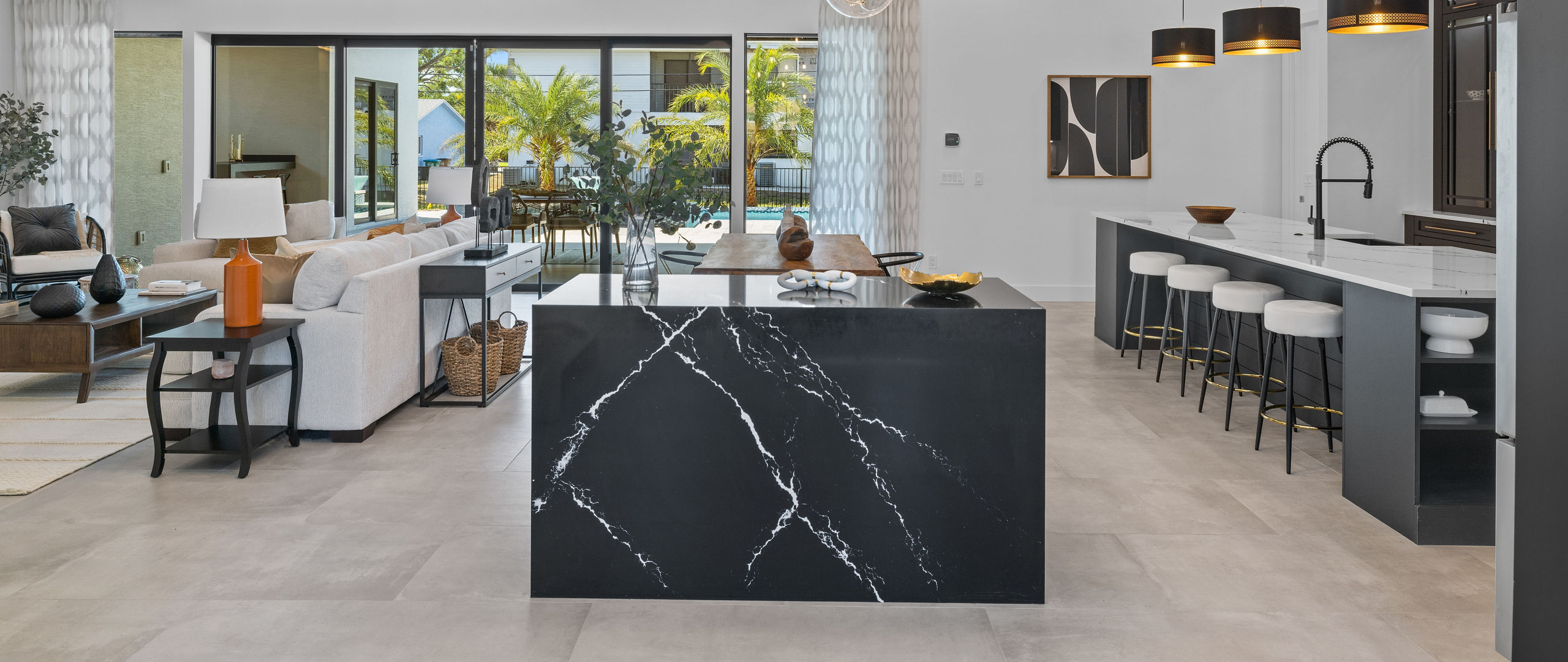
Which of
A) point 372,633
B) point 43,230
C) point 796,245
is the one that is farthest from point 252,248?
point 372,633

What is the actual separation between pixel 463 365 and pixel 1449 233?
6.55 metres

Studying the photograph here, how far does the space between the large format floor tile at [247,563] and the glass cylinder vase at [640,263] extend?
3.37 feet

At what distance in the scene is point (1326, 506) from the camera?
3818mm

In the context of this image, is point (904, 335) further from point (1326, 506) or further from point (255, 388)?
point (255, 388)

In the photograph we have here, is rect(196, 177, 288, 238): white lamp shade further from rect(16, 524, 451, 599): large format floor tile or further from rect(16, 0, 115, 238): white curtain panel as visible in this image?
rect(16, 0, 115, 238): white curtain panel

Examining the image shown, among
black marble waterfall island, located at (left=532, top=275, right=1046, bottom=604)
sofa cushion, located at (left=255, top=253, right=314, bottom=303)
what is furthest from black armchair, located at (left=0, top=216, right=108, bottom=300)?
black marble waterfall island, located at (left=532, top=275, right=1046, bottom=604)

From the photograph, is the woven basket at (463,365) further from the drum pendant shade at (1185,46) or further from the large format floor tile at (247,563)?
the drum pendant shade at (1185,46)

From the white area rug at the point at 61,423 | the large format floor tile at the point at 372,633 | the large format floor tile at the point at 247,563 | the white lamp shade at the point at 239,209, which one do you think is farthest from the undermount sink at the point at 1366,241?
the white area rug at the point at 61,423

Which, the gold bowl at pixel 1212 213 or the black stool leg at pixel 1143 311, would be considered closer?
the gold bowl at pixel 1212 213

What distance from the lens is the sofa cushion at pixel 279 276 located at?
5.06 meters

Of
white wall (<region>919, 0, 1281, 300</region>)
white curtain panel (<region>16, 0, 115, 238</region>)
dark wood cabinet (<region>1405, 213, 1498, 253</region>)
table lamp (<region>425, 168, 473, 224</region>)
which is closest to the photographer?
table lamp (<region>425, 168, 473, 224</region>)

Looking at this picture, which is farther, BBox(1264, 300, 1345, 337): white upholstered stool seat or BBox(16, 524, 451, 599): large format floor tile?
BBox(1264, 300, 1345, 337): white upholstered stool seat

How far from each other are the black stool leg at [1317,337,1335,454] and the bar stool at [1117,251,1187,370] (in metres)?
1.24

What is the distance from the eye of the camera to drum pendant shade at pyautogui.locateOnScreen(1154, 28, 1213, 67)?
6.21 meters
